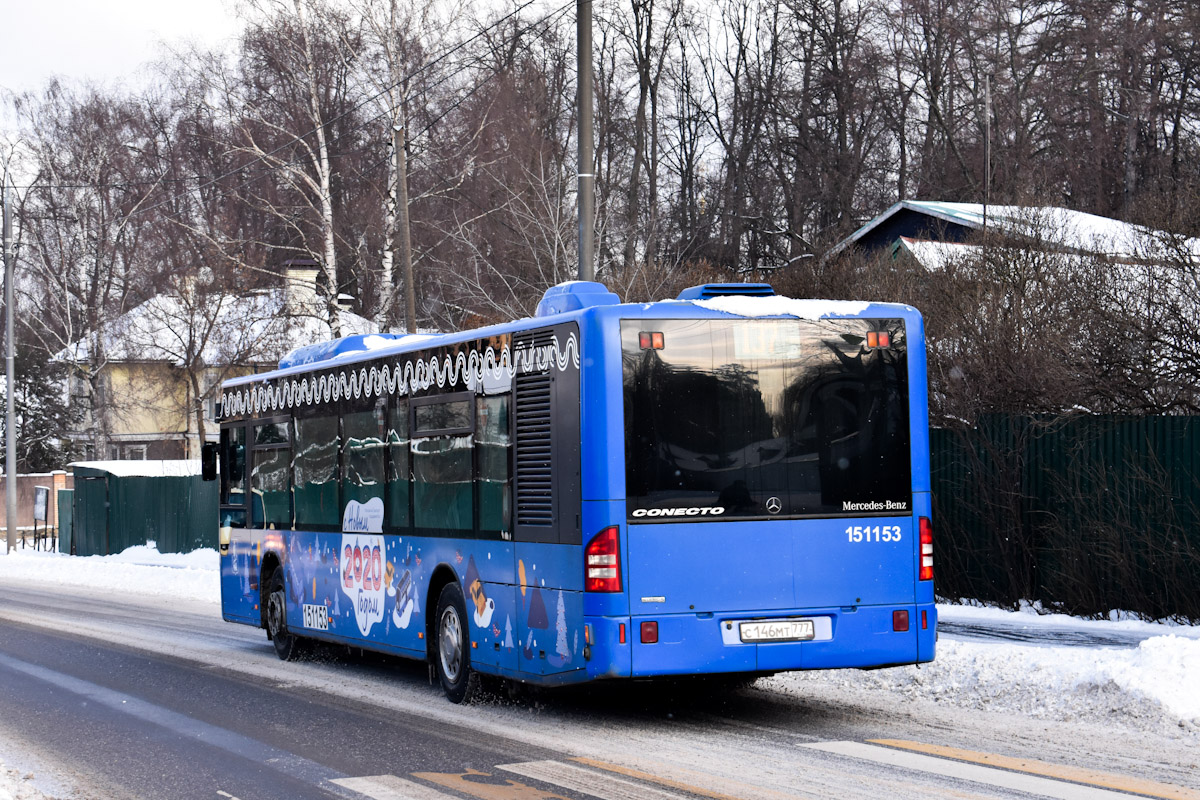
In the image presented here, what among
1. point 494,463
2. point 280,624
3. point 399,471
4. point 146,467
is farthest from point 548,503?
point 146,467

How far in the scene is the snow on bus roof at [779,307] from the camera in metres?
9.46

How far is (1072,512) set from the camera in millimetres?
15938

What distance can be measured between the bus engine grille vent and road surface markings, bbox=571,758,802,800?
190cm

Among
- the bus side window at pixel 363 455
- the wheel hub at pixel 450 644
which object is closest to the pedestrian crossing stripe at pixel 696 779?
the wheel hub at pixel 450 644

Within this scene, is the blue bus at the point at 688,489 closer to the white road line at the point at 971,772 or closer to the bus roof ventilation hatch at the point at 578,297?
the bus roof ventilation hatch at the point at 578,297

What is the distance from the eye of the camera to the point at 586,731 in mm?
9484

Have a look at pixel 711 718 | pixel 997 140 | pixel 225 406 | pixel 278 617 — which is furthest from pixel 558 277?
pixel 997 140

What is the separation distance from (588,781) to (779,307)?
3346 millimetres

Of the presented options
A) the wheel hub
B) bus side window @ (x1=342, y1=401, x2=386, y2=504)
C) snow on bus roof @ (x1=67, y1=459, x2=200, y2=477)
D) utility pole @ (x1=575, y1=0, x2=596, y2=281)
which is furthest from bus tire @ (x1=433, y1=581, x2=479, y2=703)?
snow on bus roof @ (x1=67, y1=459, x2=200, y2=477)

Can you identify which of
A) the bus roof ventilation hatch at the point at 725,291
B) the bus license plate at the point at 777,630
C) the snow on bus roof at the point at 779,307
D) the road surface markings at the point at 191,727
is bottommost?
the road surface markings at the point at 191,727

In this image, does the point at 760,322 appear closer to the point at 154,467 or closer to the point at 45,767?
the point at 45,767

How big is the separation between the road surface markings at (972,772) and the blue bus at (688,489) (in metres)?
0.82

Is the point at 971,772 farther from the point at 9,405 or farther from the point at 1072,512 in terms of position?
the point at 9,405

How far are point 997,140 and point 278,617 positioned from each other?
33730mm
